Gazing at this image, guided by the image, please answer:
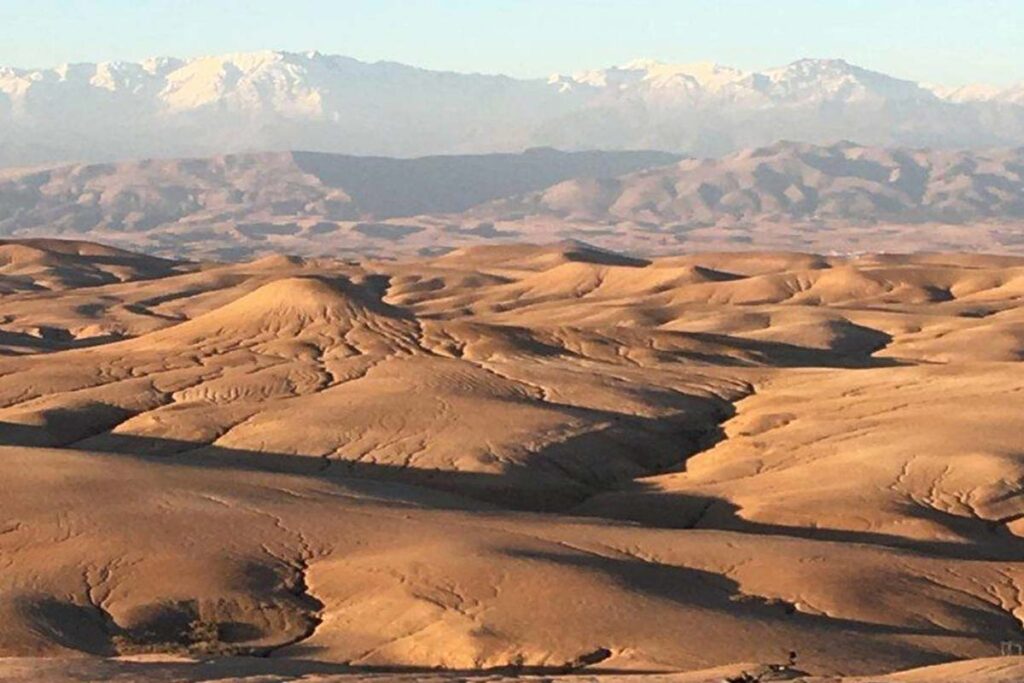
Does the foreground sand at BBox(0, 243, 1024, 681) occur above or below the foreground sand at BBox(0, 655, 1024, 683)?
below

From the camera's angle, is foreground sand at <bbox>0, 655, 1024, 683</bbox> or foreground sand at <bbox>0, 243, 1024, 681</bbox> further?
foreground sand at <bbox>0, 243, 1024, 681</bbox>

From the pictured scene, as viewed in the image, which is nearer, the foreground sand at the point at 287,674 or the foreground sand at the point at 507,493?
the foreground sand at the point at 287,674

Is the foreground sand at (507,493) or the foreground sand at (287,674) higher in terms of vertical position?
the foreground sand at (287,674)

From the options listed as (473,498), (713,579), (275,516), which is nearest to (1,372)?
(473,498)

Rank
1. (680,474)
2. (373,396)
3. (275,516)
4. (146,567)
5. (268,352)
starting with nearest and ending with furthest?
1. (146,567)
2. (275,516)
3. (680,474)
4. (373,396)
5. (268,352)

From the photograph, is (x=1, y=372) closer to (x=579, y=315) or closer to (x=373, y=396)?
(x=373, y=396)

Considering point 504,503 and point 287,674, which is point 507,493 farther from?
point 287,674

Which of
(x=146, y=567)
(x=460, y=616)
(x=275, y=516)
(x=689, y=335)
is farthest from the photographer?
(x=689, y=335)

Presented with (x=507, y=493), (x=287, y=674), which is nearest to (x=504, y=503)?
(x=507, y=493)
